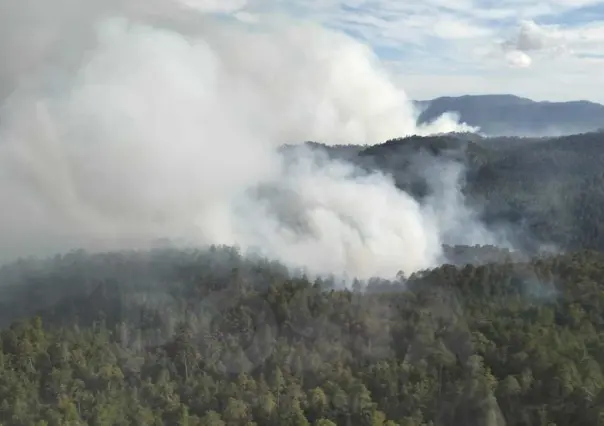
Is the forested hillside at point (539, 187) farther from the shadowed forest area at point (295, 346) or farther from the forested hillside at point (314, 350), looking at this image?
the shadowed forest area at point (295, 346)

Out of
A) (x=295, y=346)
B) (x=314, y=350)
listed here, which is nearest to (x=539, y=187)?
(x=295, y=346)

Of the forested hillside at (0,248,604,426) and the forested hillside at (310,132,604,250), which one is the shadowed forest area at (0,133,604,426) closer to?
the forested hillside at (0,248,604,426)

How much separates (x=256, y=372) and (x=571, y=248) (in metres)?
80.8

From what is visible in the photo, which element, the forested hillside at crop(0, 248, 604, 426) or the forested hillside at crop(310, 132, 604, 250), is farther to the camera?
the forested hillside at crop(310, 132, 604, 250)

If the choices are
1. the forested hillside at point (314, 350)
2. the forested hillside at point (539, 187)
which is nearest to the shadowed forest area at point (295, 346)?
the forested hillside at point (314, 350)

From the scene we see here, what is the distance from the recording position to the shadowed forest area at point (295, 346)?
151 feet

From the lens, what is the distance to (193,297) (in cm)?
7994

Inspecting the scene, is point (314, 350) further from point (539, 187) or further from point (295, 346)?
point (539, 187)

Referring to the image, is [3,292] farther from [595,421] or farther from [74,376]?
[595,421]

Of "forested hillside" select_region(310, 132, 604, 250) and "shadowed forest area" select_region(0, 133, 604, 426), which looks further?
"forested hillside" select_region(310, 132, 604, 250)

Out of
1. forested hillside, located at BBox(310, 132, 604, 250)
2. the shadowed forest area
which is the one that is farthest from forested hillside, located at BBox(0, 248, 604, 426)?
forested hillside, located at BBox(310, 132, 604, 250)

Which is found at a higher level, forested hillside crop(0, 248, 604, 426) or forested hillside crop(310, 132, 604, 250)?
forested hillside crop(310, 132, 604, 250)

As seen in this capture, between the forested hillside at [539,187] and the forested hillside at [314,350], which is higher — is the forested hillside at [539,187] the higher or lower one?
the higher one

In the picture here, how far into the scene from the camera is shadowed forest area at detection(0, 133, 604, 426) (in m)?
46.0
